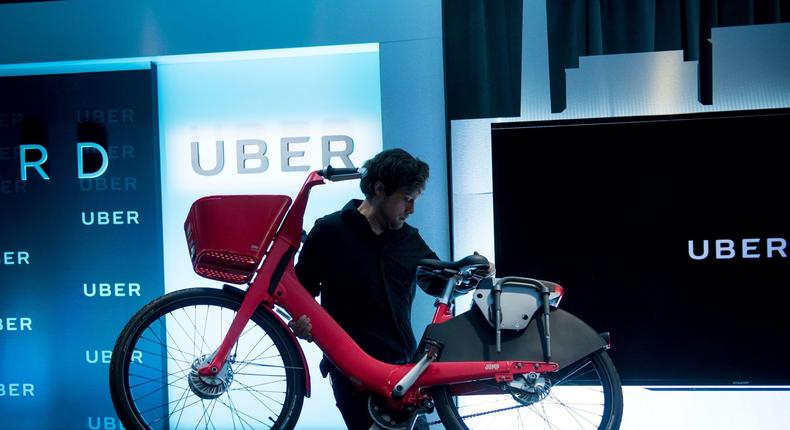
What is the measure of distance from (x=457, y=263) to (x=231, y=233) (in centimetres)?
77

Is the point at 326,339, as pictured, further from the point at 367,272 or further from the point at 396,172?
the point at 396,172

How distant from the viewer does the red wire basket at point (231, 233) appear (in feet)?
7.35

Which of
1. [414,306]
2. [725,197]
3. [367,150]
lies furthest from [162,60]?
[725,197]

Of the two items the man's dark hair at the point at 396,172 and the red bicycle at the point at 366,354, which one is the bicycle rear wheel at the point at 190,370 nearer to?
the red bicycle at the point at 366,354

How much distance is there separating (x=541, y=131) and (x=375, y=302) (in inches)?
51.4

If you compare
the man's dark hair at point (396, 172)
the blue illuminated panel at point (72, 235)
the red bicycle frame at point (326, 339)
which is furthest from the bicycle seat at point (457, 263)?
the blue illuminated panel at point (72, 235)

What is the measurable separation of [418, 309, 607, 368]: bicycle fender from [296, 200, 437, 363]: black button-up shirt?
8.4 inches

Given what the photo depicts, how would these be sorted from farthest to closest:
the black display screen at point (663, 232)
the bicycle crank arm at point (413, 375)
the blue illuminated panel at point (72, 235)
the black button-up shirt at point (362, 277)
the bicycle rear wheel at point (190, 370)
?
1. the blue illuminated panel at point (72, 235)
2. the bicycle rear wheel at point (190, 370)
3. the black display screen at point (663, 232)
4. the black button-up shirt at point (362, 277)
5. the bicycle crank arm at point (413, 375)

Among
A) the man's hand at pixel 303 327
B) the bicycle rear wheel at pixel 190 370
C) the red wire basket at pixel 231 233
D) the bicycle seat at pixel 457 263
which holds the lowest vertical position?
the bicycle rear wheel at pixel 190 370

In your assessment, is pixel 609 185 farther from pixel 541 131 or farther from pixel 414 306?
A: pixel 414 306

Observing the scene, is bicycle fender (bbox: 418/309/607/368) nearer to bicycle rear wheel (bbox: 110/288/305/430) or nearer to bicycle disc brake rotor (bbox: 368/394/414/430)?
bicycle disc brake rotor (bbox: 368/394/414/430)

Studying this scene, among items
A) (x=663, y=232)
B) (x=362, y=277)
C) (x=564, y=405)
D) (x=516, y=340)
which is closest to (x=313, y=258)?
(x=362, y=277)

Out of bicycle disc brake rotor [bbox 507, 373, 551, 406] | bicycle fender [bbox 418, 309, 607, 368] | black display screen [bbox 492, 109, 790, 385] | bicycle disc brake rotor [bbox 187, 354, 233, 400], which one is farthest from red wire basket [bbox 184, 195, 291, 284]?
black display screen [bbox 492, 109, 790, 385]

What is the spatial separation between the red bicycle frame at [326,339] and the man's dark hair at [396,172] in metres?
0.19
